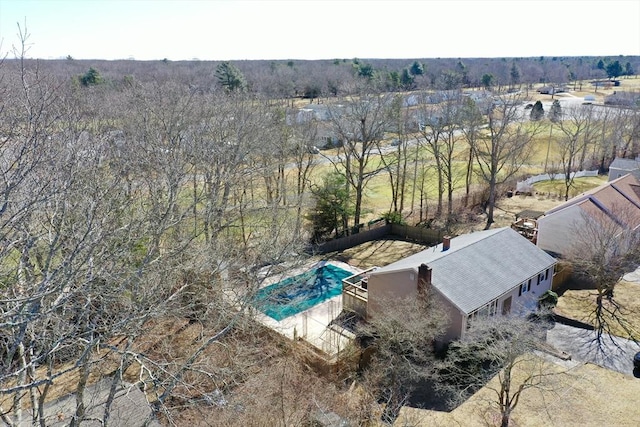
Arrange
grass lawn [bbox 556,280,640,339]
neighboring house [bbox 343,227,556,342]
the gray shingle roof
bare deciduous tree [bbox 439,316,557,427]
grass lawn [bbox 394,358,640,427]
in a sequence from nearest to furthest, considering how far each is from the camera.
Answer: grass lawn [bbox 394,358,640,427] < bare deciduous tree [bbox 439,316,557,427] < neighboring house [bbox 343,227,556,342] < the gray shingle roof < grass lawn [bbox 556,280,640,339]

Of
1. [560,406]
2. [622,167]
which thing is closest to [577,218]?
[560,406]

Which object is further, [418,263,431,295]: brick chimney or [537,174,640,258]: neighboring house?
[537,174,640,258]: neighboring house

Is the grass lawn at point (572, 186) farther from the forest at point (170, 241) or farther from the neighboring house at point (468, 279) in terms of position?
the neighboring house at point (468, 279)

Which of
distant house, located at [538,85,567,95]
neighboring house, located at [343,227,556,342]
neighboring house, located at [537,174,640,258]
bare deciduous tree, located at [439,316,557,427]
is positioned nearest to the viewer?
bare deciduous tree, located at [439,316,557,427]

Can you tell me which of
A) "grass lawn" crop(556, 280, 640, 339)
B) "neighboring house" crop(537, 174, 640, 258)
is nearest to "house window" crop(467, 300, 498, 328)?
→ "grass lawn" crop(556, 280, 640, 339)

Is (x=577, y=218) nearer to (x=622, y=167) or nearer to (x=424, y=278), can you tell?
(x=424, y=278)

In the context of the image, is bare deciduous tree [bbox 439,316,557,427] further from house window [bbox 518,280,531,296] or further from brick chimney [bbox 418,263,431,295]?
house window [bbox 518,280,531,296]

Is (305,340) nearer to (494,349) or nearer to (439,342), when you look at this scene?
(439,342)

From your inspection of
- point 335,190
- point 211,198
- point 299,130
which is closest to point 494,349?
point 211,198
